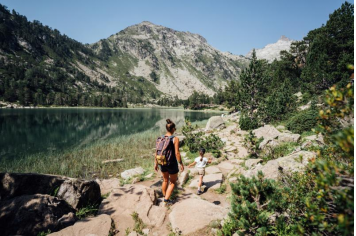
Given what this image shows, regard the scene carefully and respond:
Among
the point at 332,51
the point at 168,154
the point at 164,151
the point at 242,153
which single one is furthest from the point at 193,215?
the point at 332,51

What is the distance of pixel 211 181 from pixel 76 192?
673cm

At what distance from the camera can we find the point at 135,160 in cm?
1823

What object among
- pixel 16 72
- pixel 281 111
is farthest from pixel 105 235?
pixel 16 72

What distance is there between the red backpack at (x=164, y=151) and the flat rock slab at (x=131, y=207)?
180 cm

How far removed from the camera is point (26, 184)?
20.9 ft

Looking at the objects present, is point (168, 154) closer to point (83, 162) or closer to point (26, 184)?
point (26, 184)

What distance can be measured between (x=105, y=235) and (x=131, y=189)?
2815 mm

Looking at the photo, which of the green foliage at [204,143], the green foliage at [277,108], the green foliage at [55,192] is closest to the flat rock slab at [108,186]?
the green foliage at [55,192]

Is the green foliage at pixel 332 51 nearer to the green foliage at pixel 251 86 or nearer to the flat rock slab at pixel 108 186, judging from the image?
the green foliage at pixel 251 86

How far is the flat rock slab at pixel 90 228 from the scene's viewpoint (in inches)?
188

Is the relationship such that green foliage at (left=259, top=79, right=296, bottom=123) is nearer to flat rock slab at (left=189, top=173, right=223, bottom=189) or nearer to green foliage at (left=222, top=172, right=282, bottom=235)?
flat rock slab at (left=189, top=173, right=223, bottom=189)

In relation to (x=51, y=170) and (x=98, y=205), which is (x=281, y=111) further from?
(x=51, y=170)

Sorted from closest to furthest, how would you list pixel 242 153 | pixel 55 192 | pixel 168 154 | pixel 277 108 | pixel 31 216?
pixel 31 216 → pixel 168 154 → pixel 55 192 → pixel 242 153 → pixel 277 108

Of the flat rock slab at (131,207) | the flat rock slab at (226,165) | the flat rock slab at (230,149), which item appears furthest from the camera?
the flat rock slab at (230,149)
